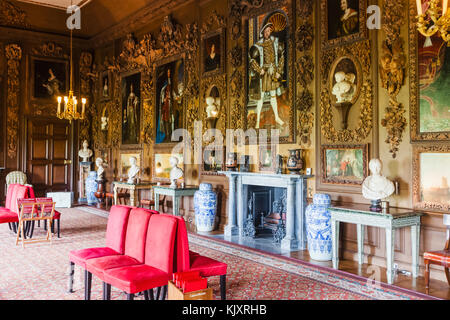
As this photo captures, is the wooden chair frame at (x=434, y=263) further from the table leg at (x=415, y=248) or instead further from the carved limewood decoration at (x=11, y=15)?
the carved limewood decoration at (x=11, y=15)

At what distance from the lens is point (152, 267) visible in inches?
154

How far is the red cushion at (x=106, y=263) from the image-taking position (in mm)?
3936

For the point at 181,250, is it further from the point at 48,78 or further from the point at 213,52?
the point at 48,78

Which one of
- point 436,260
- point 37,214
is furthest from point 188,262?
point 37,214

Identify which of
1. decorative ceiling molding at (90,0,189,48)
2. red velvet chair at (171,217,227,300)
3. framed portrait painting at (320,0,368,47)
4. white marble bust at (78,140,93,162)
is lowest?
red velvet chair at (171,217,227,300)

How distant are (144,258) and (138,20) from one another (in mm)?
9421

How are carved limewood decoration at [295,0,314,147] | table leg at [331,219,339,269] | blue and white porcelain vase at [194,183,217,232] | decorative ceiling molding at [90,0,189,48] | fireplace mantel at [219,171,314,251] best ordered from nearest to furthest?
table leg at [331,219,339,269], fireplace mantel at [219,171,314,251], carved limewood decoration at [295,0,314,147], blue and white porcelain vase at [194,183,217,232], decorative ceiling molding at [90,0,189,48]

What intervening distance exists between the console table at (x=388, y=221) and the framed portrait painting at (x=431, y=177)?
22 cm

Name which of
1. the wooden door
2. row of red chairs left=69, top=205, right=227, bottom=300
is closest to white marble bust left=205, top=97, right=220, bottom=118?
row of red chairs left=69, top=205, right=227, bottom=300

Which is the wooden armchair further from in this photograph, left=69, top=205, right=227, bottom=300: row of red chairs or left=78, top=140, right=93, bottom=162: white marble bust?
left=78, top=140, right=93, bottom=162: white marble bust

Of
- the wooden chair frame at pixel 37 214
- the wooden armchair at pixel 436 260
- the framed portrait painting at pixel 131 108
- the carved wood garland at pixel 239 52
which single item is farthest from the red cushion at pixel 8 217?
the wooden armchair at pixel 436 260

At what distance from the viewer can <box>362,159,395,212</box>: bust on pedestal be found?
5.48 m

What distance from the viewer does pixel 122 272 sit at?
3.71m

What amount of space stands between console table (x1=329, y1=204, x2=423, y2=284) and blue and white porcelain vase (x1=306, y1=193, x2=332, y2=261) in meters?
0.29
